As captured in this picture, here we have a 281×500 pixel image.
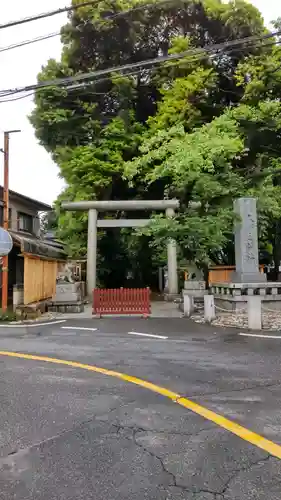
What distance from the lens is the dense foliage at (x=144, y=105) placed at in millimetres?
21188

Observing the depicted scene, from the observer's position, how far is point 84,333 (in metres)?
10.2

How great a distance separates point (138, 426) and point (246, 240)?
11607 mm

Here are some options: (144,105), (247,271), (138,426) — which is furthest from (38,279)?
(144,105)

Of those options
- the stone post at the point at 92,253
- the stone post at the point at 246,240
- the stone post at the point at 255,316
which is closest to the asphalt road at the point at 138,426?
the stone post at the point at 255,316

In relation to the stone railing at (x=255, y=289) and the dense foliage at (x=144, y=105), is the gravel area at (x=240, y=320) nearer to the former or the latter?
the stone railing at (x=255, y=289)

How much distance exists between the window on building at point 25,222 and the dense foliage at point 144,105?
196cm

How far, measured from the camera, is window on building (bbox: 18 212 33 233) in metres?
23.6

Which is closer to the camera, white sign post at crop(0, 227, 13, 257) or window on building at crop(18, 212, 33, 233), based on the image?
white sign post at crop(0, 227, 13, 257)

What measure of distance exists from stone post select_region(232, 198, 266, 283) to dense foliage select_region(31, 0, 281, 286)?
3570 millimetres

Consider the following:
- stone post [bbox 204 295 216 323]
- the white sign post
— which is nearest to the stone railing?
stone post [bbox 204 295 216 323]

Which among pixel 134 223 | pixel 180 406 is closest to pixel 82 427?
→ pixel 180 406

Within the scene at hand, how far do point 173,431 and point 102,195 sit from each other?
68.2ft

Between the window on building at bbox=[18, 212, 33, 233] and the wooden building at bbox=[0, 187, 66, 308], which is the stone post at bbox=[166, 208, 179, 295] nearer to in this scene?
the wooden building at bbox=[0, 187, 66, 308]

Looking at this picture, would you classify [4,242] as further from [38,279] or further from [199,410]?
[199,410]
